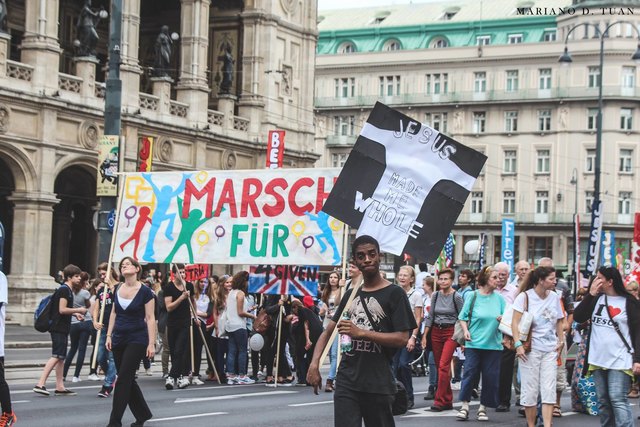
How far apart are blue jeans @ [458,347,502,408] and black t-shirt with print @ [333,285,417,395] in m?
6.67

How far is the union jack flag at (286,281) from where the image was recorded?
2067 cm

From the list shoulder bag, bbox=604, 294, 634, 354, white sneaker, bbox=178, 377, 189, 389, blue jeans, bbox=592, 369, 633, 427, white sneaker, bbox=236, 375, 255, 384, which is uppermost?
shoulder bag, bbox=604, 294, 634, 354

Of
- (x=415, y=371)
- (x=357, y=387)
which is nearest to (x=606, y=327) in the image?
(x=357, y=387)

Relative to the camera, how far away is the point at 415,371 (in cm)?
2500

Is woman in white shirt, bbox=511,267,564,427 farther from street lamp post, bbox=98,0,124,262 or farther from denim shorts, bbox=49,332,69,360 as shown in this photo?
street lamp post, bbox=98,0,124,262

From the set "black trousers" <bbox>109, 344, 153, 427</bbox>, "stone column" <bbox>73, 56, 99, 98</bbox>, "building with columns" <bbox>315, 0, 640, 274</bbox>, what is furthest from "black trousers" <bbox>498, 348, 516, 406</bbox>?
"building with columns" <bbox>315, 0, 640, 274</bbox>

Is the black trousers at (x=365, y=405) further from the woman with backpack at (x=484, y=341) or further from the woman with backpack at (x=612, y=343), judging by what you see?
the woman with backpack at (x=484, y=341)

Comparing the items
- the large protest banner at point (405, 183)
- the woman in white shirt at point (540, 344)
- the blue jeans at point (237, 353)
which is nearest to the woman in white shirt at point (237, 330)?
the blue jeans at point (237, 353)

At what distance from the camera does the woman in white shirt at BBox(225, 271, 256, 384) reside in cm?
2066

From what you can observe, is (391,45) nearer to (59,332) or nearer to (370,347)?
(59,332)

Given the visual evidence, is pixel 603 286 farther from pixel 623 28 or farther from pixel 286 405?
pixel 623 28

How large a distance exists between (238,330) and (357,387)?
11.6 meters

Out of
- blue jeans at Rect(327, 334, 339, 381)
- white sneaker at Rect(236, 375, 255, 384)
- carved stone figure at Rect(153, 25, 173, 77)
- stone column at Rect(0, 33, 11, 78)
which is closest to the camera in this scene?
blue jeans at Rect(327, 334, 339, 381)

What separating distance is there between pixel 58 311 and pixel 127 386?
4909mm
